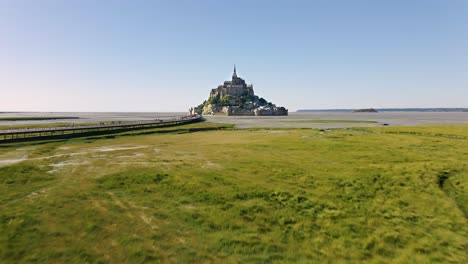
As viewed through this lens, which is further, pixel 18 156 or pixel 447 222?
pixel 18 156

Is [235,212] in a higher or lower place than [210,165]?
lower

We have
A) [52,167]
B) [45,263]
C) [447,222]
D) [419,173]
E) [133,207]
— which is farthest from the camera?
[52,167]

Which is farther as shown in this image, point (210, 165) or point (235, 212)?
point (210, 165)

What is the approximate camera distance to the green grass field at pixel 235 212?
27.6ft

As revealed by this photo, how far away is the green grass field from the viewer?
842cm

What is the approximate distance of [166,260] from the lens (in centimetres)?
799

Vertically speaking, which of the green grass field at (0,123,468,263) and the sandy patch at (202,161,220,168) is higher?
the sandy patch at (202,161,220,168)

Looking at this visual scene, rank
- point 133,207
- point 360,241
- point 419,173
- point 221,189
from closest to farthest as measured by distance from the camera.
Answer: point 360,241 < point 133,207 < point 221,189 < point 419,173

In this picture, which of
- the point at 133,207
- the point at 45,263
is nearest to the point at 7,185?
the point at 133,207

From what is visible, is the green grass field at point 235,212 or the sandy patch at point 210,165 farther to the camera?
the sandy patch at point 210,165

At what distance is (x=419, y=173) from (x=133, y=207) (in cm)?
1793

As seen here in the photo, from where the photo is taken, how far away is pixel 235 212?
11.5 m

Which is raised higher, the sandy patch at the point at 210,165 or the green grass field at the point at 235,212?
the sandy patch at the point at 210,165

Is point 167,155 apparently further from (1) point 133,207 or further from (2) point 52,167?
(1) point 133,207
